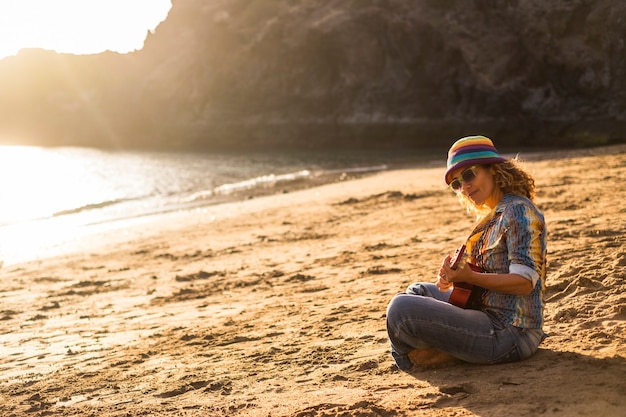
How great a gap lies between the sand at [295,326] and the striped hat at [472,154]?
124cm

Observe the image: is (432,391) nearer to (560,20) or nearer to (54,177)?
(54,177)

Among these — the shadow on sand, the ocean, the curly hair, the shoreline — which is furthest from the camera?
the ocean

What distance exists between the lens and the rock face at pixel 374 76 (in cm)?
4419

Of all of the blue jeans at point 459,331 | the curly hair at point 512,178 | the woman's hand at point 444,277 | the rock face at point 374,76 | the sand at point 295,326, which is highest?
the rock face at point 374,76

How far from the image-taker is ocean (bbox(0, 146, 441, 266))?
20.4 meters

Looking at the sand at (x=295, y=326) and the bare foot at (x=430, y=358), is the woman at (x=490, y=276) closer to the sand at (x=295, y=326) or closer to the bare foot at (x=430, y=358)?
the bare foot at (x=430, y=358)

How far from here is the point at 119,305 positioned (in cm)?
781

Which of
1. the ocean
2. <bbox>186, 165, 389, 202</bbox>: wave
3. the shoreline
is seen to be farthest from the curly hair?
<bbox>186, 165, 389, 202</bbox>: wave

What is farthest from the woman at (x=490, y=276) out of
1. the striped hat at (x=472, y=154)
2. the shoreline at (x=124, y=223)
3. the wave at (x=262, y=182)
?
the wave at (x=262, y=182)

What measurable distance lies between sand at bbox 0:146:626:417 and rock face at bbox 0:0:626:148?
27811 mm

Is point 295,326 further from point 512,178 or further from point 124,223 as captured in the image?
point 124,223

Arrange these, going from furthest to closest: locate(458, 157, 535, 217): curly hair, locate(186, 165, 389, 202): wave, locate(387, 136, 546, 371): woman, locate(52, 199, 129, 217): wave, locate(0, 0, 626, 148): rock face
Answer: locate(0, 0, 626, 148): rock face
locate(186, 165, 389, 202): wave
locate(52, 199, 129, 217): wave
locate(458, 157, 535, 217): curly hair
locate(387, 136, 546, 371): woman

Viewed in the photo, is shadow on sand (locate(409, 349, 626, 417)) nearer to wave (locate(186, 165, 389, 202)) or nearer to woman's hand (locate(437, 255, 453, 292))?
woman's hand (locate(437, 255, 453, 292))

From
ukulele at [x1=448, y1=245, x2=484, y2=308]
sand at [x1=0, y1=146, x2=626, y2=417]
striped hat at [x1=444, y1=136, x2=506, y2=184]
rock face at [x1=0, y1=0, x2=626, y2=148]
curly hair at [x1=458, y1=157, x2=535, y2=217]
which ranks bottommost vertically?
sand at [x1=0, y1=146, x2=626, y2=417]
